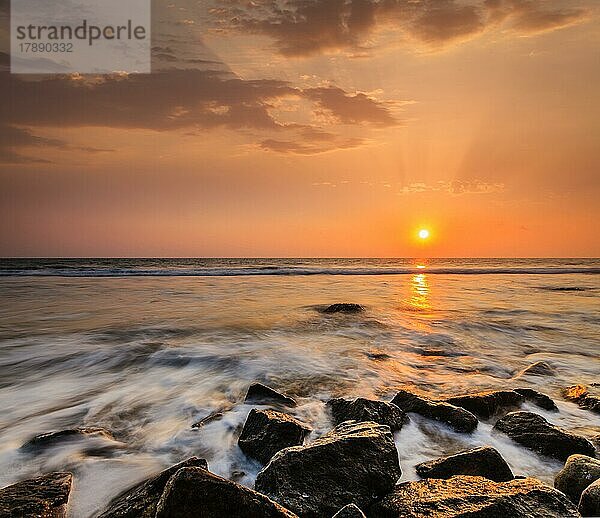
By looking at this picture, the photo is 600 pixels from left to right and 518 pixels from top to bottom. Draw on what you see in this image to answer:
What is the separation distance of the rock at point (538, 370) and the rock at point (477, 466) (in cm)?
341

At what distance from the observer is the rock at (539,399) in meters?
4.32

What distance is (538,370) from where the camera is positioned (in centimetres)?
584

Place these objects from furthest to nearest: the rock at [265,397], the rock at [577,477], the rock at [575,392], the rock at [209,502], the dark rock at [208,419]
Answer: the rock at [575,392] → the rock at [265,397] → the dark rock at [208,419] → the rock at [577,477] → the rock at [209,502]

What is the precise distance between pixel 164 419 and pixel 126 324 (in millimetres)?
5940

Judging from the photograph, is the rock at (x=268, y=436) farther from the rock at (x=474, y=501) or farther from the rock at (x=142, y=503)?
the rock at (x=474, y=501)

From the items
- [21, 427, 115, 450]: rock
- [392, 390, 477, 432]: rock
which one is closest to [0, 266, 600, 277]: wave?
[21, 427, 115, 450]: rock

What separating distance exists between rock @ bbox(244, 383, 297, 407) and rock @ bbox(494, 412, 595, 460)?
6.83 feet

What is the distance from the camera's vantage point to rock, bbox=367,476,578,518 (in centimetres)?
211

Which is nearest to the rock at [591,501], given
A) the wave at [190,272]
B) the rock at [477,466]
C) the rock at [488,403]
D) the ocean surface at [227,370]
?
the rock at [477,466]

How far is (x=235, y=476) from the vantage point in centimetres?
300

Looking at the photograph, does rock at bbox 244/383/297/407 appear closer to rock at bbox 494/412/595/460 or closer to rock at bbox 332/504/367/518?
rock at bbox 494/412/595/460

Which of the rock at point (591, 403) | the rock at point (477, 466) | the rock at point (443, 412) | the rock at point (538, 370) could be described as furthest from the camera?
the rock at point (538, 370)

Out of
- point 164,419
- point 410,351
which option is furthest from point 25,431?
point 410,351

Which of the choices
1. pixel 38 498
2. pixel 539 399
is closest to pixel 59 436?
pixel 38 498
